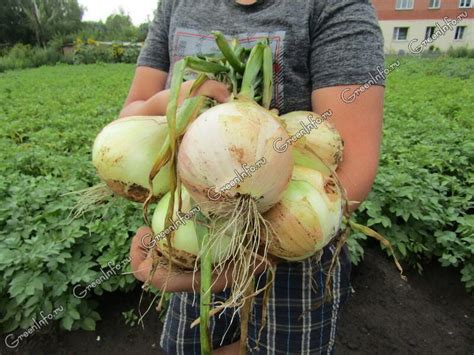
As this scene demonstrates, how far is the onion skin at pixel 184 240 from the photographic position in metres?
0.68

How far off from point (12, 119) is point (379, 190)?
5.24 m

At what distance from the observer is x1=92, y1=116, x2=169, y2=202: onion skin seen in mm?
703

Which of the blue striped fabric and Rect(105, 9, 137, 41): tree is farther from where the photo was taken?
Rect(105, 9, 137, 41): tree

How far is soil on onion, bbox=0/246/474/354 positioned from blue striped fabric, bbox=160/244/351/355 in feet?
3.90

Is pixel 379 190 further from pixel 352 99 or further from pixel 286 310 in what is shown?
A: pixel 352 99

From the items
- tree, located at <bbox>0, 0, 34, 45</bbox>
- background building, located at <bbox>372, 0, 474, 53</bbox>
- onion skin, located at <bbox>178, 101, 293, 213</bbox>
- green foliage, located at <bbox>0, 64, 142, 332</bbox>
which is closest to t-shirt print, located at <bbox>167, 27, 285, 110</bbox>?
onion skin, located at <bbox>178, 101, 293, 213</bbox>

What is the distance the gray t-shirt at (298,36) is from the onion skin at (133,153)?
430 mm

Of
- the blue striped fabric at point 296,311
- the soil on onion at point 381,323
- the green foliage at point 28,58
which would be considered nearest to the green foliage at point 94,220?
the soil on onion at point 381,323
